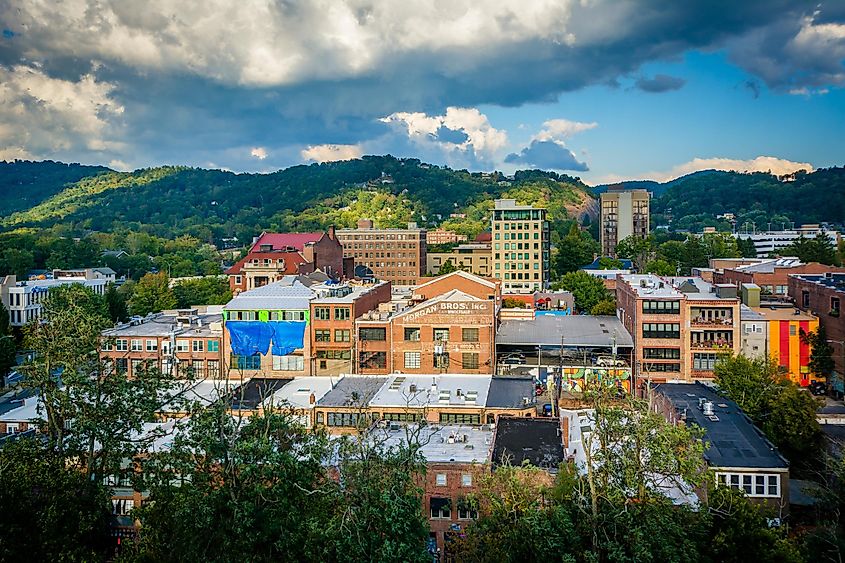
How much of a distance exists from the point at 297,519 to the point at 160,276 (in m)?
92.7

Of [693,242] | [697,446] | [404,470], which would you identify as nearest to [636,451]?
[697,446]

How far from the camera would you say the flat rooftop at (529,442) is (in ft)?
111

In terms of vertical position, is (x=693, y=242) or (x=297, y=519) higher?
(x=693, y=242)

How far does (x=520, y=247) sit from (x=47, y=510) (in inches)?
4410

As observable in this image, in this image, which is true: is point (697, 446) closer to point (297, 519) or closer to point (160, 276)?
point (297, 519)

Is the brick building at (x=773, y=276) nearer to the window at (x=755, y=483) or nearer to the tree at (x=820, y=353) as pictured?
the tree at (x=820, y=353)

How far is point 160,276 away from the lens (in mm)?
109500

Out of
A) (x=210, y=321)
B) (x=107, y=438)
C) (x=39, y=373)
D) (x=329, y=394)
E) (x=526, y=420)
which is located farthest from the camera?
(x=210, y=321)

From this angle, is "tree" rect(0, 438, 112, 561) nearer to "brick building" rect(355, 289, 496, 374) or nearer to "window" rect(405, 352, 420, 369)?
"brick building" rect(355, 289, 496, 374)

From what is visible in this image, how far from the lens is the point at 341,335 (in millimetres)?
61562

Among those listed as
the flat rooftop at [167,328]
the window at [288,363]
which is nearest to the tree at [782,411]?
the window at [288,363]

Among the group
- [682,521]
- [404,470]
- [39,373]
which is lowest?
[682,521]

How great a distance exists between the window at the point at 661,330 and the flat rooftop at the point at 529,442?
26864 millimetres

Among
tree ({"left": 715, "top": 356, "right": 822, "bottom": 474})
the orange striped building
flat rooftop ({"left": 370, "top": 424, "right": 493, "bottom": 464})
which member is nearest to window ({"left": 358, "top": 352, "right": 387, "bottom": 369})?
flat rooftop ({"left": 370, "top": 424, "right": 493, "bottom": 464})
